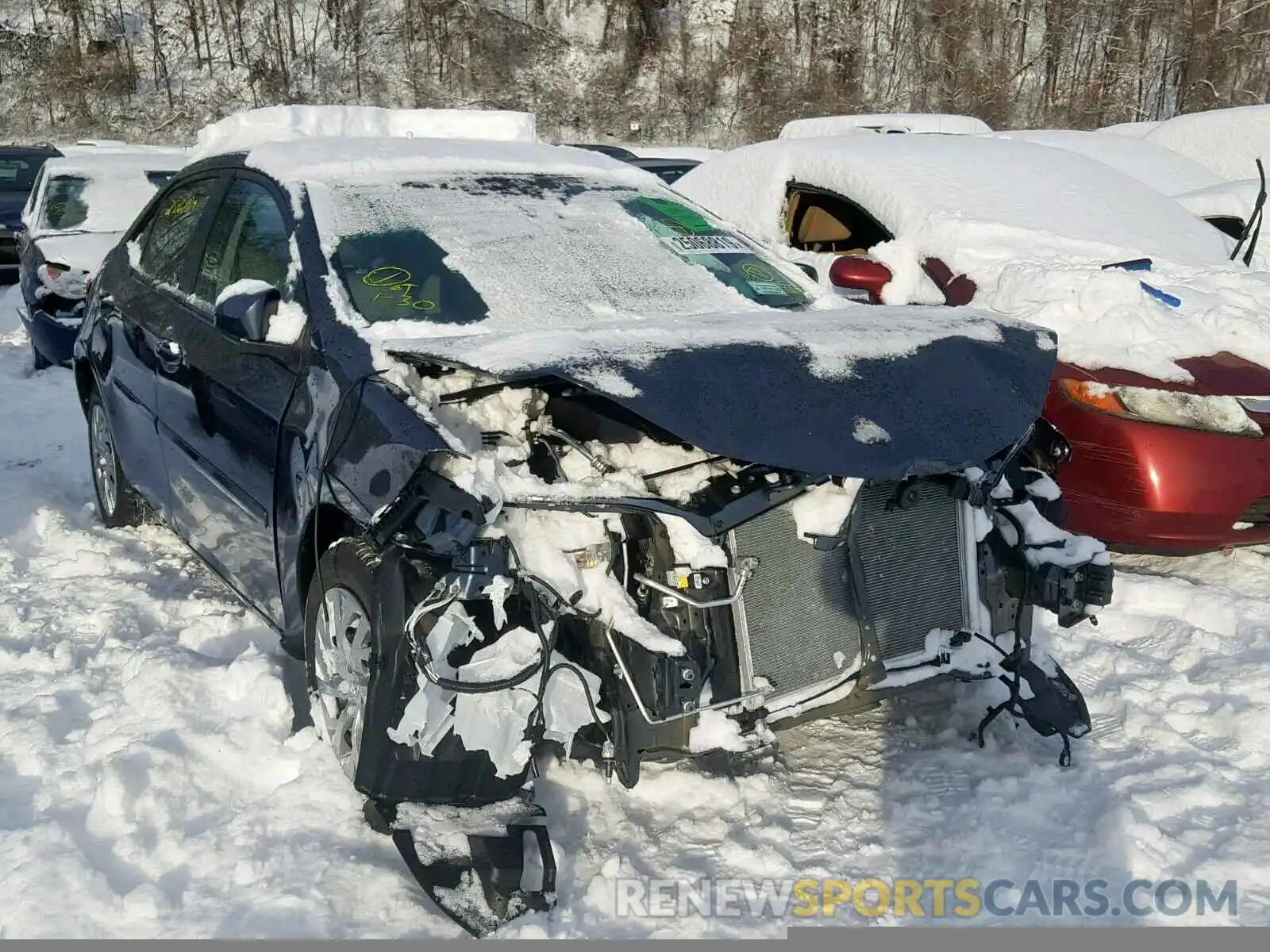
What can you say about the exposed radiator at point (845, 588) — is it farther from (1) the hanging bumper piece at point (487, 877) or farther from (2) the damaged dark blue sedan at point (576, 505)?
(1) the hanging bumper piece at point (487, 877)

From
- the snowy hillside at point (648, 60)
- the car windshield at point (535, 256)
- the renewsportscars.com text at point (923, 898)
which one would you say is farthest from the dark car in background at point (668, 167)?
the snowy hillside at point (648, 60)

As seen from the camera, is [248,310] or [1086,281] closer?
[248,310]

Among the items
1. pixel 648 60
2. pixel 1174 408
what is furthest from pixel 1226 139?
pixel 648 60

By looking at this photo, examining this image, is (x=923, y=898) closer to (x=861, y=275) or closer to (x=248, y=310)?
(x=248, y=310)

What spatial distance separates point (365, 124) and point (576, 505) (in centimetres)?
460

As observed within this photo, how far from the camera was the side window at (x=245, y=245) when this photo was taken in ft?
11.5

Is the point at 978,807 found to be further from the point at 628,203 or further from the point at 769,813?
the point at 628,203

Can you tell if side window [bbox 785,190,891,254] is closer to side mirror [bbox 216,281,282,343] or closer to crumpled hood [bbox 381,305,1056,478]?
crumpled hood [bbox 381,305,1056,478]

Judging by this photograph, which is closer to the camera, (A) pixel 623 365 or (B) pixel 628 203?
(A) pixel 623 365

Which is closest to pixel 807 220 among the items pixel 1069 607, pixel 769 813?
pixel 1069 607

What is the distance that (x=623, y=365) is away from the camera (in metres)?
2.61

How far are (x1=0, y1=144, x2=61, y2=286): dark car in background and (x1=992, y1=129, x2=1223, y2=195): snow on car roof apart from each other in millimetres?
9573

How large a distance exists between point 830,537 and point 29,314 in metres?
7.24

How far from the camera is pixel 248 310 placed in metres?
3.20
